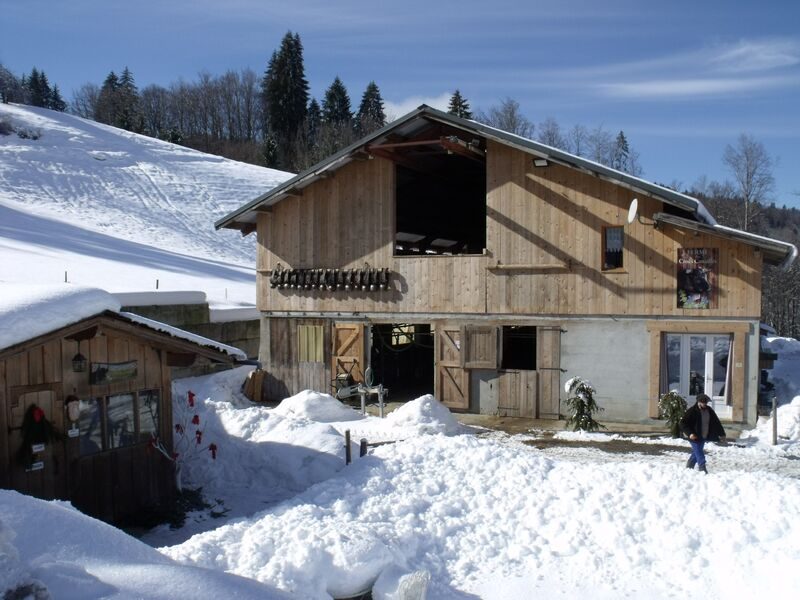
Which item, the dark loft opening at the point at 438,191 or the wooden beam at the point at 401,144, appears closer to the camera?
the wooden beam at the point at 401,144

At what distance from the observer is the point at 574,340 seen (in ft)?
58.3

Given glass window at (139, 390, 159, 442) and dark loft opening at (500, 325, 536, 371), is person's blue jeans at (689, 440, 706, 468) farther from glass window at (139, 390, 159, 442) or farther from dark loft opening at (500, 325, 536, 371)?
dark loft opening at (500, 325, 536, 371)

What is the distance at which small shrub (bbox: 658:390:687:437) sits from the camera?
15.8 metres

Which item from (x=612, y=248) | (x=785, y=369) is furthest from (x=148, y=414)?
(x=785, y=369)

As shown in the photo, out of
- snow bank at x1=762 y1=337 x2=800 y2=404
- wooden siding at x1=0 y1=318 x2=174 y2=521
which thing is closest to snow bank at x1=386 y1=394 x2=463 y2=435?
wooden siding at x1=0 y1=318 x2=174 y2=521

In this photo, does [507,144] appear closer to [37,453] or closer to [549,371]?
[549,371]

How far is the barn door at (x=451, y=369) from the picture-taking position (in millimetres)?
18922

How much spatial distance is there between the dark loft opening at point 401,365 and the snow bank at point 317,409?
13.7 ft

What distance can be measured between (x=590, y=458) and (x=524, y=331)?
1134 cm

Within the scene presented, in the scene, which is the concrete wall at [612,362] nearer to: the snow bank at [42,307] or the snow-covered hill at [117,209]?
the snow bank at [42,307]

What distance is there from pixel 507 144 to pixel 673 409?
746 centimetres

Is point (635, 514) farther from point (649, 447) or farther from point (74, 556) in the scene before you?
point (74, 556)

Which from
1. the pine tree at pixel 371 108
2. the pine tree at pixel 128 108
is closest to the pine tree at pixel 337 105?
the pine tree at pixel 371 108

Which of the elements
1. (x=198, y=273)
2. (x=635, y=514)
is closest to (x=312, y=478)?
(x=635, y=514)
